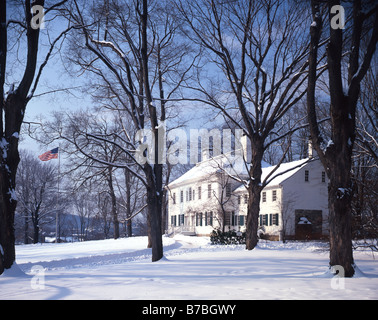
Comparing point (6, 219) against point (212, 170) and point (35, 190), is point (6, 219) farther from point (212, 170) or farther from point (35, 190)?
point (35, 190)

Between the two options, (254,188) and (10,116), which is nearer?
(10,116)

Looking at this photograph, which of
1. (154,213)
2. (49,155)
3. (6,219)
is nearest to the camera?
(6,219)

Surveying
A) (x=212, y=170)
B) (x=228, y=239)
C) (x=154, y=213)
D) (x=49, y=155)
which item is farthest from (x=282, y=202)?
(x=154, y=213)

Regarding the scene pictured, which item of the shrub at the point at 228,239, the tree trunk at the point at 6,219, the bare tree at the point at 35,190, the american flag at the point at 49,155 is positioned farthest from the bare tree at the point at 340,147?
the bare tree at the point at 35,190

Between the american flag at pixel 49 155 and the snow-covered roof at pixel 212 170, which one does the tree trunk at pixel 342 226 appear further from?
the snow-covered roof at pixel 212 170

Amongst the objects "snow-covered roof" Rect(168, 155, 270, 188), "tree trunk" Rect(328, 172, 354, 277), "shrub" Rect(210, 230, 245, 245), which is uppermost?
"snow-covered roof" Rect(168, 155, 270, 188)

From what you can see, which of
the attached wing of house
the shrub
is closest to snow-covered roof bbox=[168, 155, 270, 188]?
the attached wing of house

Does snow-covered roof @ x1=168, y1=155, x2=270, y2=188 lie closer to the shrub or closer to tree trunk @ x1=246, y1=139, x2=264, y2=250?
the shrub

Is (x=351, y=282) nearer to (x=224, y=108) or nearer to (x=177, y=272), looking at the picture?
(x=177, y=272)

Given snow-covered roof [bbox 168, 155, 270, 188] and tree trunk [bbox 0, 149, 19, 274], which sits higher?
snow-covered roof [bbox 168, 155, 270, 188]

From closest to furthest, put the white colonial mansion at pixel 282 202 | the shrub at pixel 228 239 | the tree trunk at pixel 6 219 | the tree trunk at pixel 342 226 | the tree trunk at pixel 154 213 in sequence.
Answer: the tree trunk at pixel 342 226 → the tree trunk at pixel 6 219 → the tree trunk at pixel 154 213 → the shrub at pixel 228 239 → the white colonial mansion at pixel 282 202

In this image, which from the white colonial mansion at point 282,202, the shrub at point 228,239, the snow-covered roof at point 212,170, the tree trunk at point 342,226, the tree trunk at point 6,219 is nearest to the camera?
the tree trunk at point 342,226

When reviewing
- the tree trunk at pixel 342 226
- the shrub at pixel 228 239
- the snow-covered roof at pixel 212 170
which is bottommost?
the shrub at pixel 228 239

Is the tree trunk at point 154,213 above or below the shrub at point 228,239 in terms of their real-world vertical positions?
above
